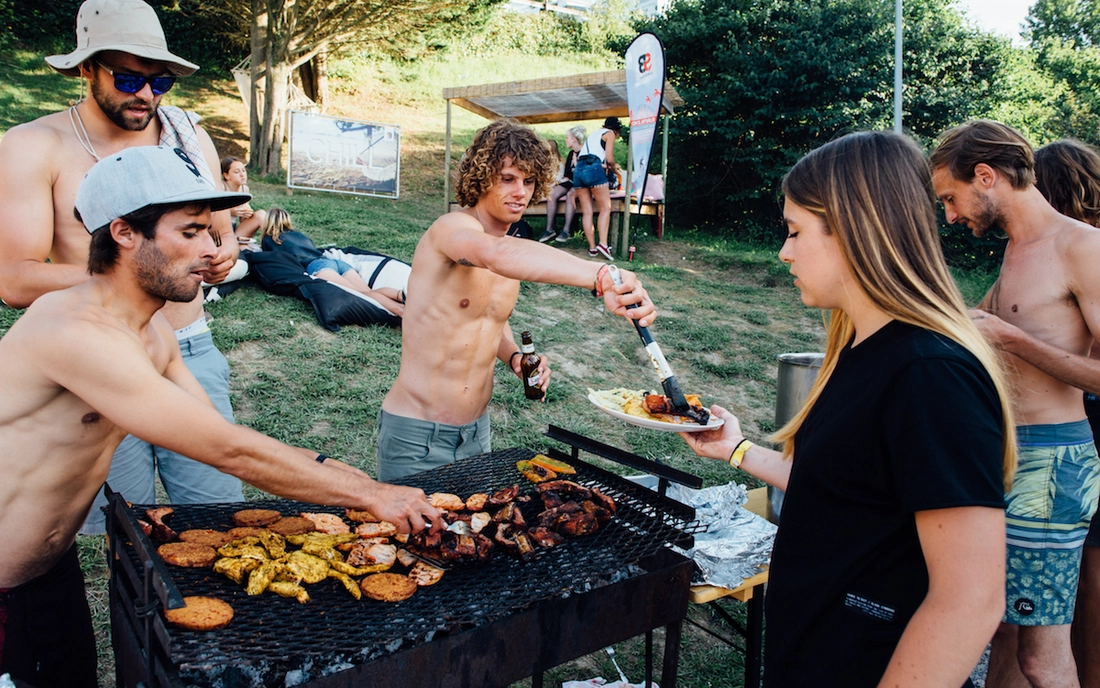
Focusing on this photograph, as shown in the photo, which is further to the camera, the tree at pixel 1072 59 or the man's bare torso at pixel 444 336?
the tree at pixel 1072 59

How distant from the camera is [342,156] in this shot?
48.0ft

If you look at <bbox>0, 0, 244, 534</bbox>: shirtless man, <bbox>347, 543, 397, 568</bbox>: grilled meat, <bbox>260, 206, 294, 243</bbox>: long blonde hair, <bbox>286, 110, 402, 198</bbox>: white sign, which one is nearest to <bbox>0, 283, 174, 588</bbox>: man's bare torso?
<bbox>0, 0, 244, 534</bbox>: shirtless man

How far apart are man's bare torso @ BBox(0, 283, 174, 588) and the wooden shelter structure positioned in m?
10.0

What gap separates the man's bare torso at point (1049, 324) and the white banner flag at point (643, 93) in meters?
7.28

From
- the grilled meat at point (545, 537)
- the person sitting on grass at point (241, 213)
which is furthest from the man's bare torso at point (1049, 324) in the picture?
the person sitting on grass at point (241, 213)

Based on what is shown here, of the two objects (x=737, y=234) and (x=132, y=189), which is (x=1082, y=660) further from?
(x=737, y=234)

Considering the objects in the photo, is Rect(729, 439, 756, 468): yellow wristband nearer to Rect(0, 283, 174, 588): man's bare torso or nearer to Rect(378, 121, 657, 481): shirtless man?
Rect(378, 121, 657, 481): shirtless man

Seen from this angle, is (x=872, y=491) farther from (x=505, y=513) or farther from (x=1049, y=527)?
(x=1049, y=527)

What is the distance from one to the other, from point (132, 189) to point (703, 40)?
15455mm

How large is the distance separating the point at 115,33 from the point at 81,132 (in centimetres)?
45

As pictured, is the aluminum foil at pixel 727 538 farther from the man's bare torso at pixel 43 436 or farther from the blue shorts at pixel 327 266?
the blue shorts at pixel 327 266

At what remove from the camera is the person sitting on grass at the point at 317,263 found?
8273 millimetres

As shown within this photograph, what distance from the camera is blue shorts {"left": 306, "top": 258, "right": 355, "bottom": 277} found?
848 cm

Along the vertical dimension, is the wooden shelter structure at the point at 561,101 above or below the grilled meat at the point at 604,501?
above
